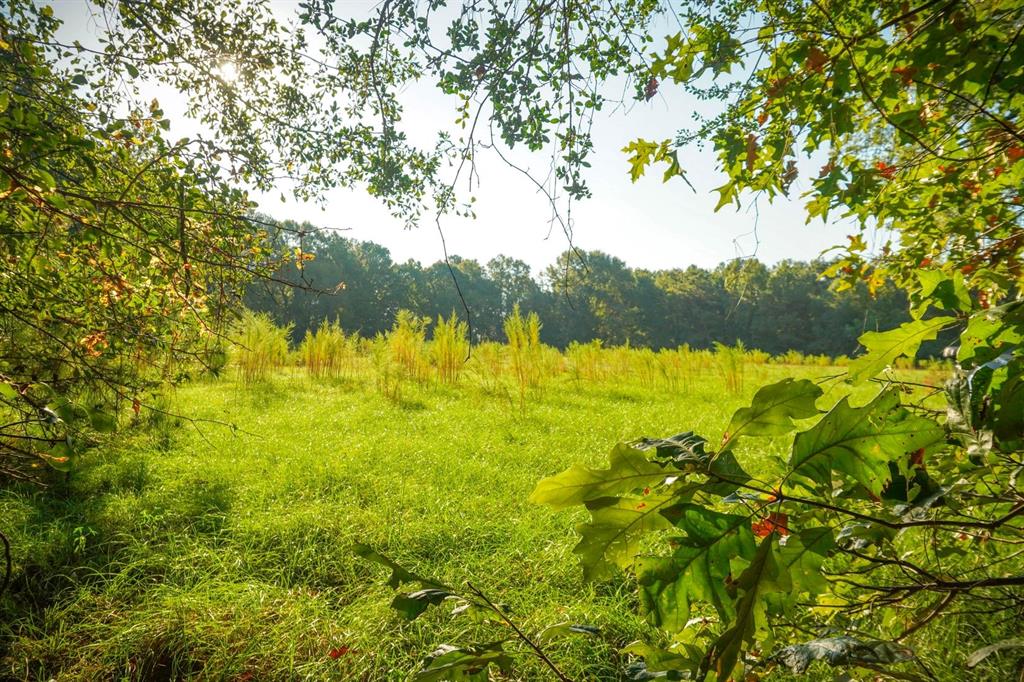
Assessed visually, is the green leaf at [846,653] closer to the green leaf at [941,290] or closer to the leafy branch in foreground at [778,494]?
the leafy branch in foreground at [778,494]

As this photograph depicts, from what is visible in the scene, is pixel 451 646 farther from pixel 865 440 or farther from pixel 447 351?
pixel 447 351

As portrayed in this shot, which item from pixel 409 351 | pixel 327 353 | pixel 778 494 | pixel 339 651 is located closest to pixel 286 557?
pixel 339 651

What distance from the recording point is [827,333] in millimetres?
33531

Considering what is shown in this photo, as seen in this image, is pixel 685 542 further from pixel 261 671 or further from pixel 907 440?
pixel 261 671

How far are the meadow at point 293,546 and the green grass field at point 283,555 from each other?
10 mm

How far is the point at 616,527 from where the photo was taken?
0.45m

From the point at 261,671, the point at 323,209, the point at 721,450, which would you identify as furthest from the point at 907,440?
the point at 323,209

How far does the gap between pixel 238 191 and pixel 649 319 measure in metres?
42.1

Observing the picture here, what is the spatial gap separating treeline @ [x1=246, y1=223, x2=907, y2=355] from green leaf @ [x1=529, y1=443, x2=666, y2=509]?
30519 millimetres

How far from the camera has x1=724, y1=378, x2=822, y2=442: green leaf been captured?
1.41 feet

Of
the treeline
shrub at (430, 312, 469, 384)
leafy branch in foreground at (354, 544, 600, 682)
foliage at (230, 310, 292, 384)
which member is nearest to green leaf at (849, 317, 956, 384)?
leafy branch in foreground at (354, 544, 600, 682)

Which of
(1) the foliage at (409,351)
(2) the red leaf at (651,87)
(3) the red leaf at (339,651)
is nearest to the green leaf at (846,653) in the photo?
(2) the red leaf at (651,87)

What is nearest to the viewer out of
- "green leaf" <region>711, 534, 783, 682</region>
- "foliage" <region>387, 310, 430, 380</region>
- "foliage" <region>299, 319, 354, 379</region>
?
"green leaf" <region>711, 534, 783, 682</region>

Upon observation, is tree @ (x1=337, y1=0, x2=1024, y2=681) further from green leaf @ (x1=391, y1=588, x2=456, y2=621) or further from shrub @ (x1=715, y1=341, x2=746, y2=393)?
shrub @ (x1=715, y1=341, x2=746, y2=393)
